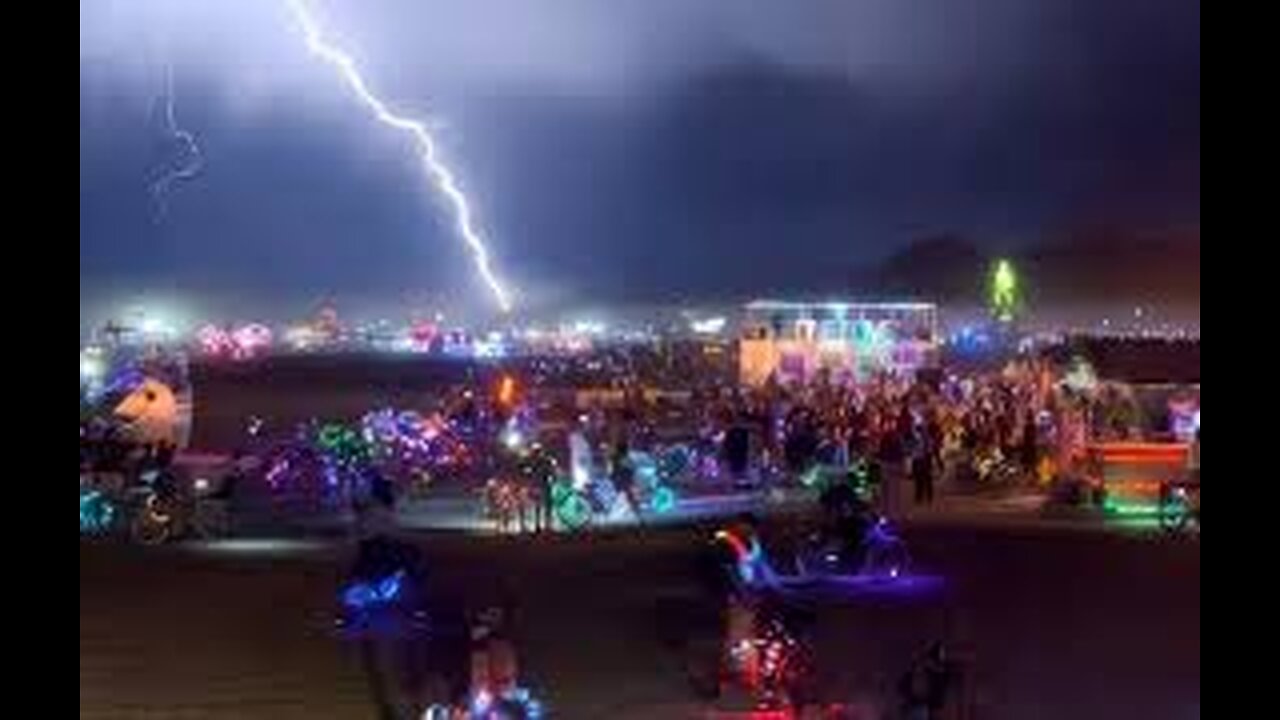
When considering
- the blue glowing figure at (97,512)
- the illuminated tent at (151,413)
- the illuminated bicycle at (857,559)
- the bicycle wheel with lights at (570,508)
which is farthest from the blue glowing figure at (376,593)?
the illuminated tent at (151,413)

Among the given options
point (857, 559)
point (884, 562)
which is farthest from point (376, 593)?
point (884, 562)

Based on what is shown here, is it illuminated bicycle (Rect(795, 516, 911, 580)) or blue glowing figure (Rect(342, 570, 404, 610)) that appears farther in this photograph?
illuminated bicycle (Rect(795, 516, 911, 580))

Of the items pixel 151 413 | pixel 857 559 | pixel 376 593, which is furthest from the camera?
pixel 151 413

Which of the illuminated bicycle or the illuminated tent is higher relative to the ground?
the illuminated tent

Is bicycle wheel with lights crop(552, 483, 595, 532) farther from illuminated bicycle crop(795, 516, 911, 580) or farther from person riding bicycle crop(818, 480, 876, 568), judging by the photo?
illuminated bicycle crop(795, 516, 911, 580)

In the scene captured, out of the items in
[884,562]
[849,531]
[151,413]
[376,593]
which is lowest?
[884,562]

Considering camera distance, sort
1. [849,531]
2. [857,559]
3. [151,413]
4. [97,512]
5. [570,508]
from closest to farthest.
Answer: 1. [857,559]
2. [849,531]
3. [97,512]
4. [570,508]
5. [151,413]

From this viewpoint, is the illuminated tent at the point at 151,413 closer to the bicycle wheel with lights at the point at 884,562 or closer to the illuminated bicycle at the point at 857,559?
the illuminated bicycle at the point at 857,559

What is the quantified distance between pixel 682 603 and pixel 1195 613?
463 cm

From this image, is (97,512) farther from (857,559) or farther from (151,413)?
(857,559)

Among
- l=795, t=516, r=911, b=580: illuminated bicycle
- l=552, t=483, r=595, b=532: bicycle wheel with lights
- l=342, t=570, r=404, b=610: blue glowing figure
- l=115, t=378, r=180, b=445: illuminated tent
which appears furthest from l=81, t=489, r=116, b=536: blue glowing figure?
l=342, t=570, r=404, b=610: blue glowing figure

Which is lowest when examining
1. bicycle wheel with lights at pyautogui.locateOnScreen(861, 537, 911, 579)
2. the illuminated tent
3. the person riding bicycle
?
bicycle wheel with lights at pyautogui.locateOnScreen(861, 537, 911, 579)

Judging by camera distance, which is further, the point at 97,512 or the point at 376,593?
the point at 97,512
